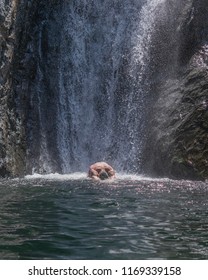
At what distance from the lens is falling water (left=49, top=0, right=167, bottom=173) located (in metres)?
23.5

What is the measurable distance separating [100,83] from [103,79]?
10.6 inches

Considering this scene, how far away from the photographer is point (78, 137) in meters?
24.1

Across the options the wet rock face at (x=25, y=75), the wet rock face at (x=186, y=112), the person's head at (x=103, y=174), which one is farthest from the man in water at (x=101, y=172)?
the wet rock face at (x=25, y=75)

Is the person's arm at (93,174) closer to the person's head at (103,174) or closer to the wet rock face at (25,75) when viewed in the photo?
the person's head at (103,174)

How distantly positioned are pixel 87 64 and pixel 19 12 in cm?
484

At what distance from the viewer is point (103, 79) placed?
2517 cm

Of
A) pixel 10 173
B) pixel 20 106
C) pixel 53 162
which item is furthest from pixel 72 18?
pixel 10 173

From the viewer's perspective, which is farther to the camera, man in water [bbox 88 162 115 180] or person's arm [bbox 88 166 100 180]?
person's arm [bbox 88 166 100 180]

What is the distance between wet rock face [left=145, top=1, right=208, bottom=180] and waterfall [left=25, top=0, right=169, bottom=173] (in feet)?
6.24

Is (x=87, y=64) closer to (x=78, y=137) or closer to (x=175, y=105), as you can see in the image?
(x=78, y=137)

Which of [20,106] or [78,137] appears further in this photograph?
[78,137]

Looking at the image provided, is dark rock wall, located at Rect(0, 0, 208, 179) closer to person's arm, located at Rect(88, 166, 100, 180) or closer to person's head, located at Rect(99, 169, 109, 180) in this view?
person's head, located at Rect(99, 169, 109, 180)

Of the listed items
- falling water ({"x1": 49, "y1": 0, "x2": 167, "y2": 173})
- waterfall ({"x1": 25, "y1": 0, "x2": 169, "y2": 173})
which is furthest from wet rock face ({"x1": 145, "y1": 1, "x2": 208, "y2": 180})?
falling water ({"x1": 49, "y1": 0, "x2": 167, "y2": 173})

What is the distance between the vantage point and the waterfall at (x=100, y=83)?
2336 cm
